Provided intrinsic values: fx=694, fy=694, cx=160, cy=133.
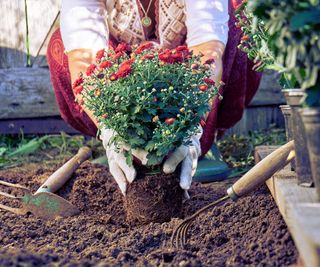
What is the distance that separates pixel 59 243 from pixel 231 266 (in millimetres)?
667

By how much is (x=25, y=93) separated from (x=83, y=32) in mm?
1733

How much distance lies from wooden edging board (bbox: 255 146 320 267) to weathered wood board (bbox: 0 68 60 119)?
98.5 inches

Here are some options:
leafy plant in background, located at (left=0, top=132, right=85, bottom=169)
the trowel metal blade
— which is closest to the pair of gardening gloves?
the trowel metal blade

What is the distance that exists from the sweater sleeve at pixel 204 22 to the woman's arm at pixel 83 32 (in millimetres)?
381

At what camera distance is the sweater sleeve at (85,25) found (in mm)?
2971

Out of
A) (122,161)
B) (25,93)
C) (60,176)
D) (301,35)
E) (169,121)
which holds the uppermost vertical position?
(301,35)

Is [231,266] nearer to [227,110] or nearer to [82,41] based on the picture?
[82,41]

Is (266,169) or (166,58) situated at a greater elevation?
(166,58)

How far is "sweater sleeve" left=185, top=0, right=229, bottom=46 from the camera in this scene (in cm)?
290

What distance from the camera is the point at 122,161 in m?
2.55

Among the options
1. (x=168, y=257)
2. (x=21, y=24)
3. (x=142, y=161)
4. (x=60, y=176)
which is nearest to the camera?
(x=168, y=257)

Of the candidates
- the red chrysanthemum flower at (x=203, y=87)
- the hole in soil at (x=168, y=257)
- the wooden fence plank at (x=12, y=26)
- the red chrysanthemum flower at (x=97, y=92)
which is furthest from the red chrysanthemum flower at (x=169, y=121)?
the wooden fence plank at (x=12, y=26)

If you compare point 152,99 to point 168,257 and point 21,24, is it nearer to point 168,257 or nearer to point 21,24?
point 168,257

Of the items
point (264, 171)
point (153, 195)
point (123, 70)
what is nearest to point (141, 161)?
point (153, 195)
